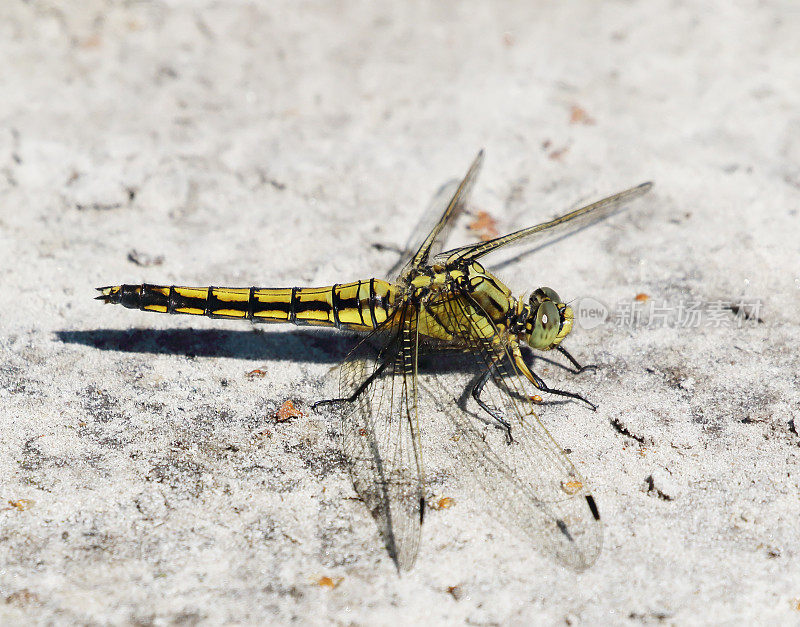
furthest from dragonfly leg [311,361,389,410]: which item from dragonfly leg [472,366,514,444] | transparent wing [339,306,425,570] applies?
dragonfly leg [472,366,514,444]

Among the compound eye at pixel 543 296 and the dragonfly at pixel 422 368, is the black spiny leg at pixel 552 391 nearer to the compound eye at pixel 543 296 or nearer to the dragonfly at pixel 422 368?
the dragonfly at pixel 422 368

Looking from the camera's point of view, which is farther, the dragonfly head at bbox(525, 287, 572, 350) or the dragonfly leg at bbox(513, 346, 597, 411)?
the dragonfly head at bbox(525, 287, 572, 350)

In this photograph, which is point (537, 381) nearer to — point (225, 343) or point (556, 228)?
point (556, 228)

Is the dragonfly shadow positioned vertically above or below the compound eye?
below

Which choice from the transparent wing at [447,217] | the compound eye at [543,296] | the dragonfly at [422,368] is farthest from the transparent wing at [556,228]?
the compound eye at [543,296]

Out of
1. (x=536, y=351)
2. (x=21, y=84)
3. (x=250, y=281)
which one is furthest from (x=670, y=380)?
(x=21, y=84)

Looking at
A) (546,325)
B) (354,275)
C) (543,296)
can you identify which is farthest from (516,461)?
(354,275)

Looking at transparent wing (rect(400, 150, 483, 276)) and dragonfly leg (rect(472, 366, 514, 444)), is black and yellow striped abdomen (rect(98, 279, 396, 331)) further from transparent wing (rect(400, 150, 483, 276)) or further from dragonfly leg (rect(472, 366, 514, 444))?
dragonfly leg (rect(472, 366, 514, 444))
